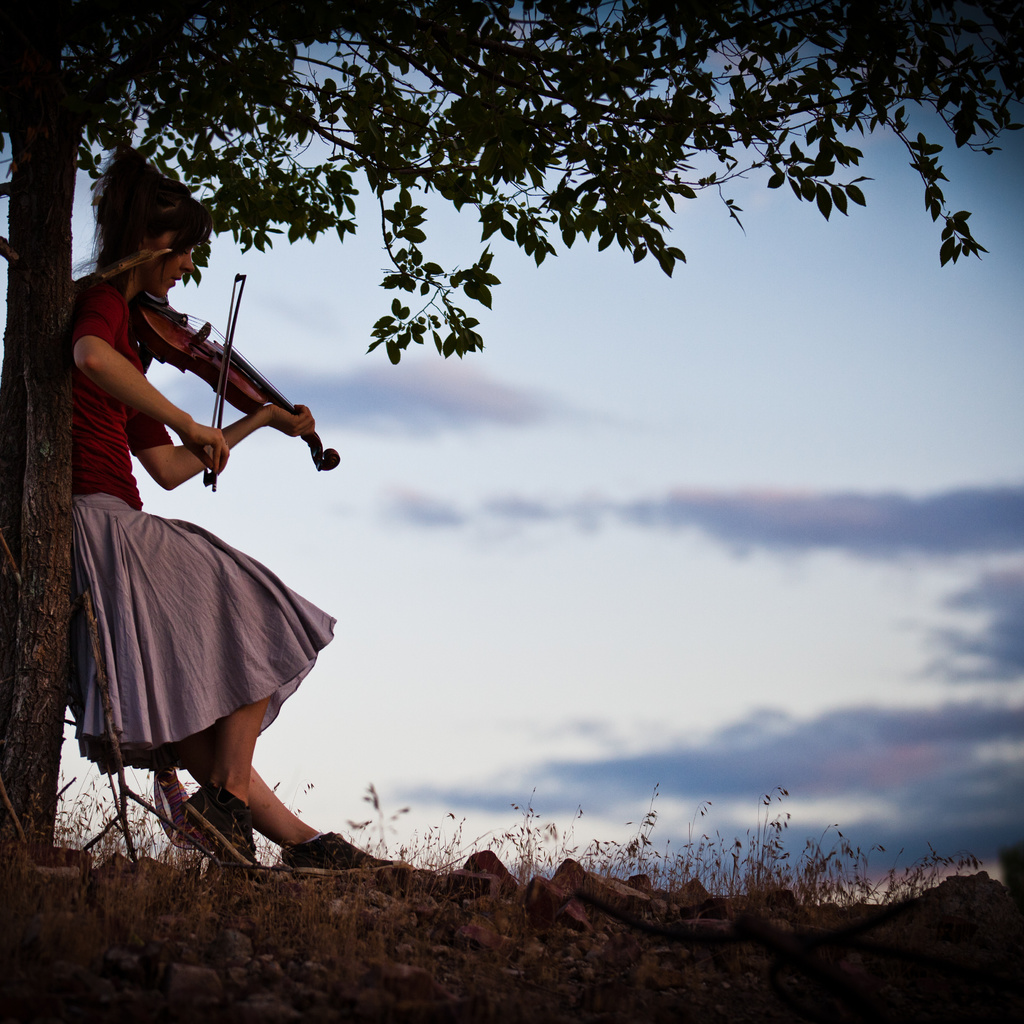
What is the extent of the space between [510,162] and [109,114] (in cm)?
188

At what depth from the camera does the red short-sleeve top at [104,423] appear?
4.42m

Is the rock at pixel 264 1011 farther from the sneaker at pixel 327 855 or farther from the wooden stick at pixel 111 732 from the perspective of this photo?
the sneaker at pixel 327 855

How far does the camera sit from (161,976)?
3.02 m

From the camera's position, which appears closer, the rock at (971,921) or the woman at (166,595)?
the woman at (166,595)

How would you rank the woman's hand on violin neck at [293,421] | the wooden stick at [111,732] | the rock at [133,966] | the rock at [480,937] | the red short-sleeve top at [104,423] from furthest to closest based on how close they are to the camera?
the woman's hand on violin neck at [293,421] → the red short-sleeve top at [104,423] → the wooden stick at [111,732] → the rock at [480,937] → the rock at [133,966]

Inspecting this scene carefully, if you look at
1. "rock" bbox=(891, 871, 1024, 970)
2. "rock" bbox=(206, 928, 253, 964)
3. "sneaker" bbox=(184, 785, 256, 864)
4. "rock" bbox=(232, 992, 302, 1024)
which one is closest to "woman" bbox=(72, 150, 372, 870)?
"sneaker" bbox=(184, 785, 256, 864)

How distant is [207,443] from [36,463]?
2.76 feet

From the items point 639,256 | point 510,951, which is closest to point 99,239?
point 639,256

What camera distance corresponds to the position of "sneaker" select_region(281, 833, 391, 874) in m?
4.54

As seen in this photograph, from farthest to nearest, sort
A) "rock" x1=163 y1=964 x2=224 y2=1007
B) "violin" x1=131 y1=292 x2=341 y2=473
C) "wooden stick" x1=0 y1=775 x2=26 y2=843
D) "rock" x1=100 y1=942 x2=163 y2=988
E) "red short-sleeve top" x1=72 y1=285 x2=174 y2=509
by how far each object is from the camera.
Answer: "violin" x1=131 y1=292 x2=341 y2=473, "red short-sleeve top" x1=72 y1=285 x2=174 y2=509, "wooden stick" x1=0 y1=775 x2=26 y2=843, "rock" x1=100 y1=942 x2=163 y2=988, "rock" x1=163 y1=964 x2=224 y2=1007

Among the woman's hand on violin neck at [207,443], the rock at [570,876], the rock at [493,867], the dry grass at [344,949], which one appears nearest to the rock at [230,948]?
the dry grass at [344,949]

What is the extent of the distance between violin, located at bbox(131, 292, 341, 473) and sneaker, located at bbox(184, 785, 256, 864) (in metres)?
1.89

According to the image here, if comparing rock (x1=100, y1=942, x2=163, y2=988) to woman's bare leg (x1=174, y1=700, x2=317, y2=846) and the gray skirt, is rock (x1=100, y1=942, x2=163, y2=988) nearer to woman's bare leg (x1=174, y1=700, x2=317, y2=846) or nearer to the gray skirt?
the gray skirt

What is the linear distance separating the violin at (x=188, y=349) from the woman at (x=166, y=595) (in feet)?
0.39
